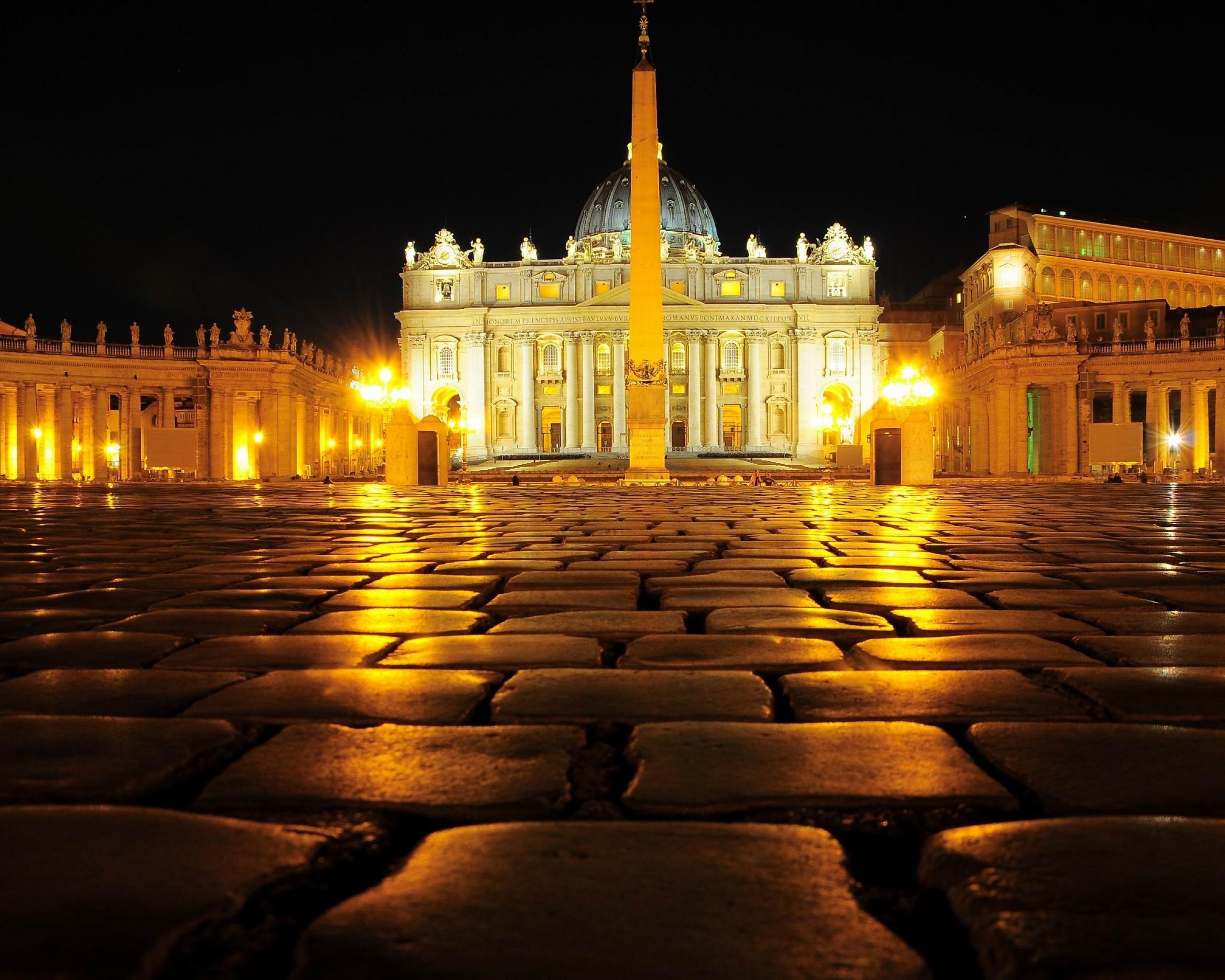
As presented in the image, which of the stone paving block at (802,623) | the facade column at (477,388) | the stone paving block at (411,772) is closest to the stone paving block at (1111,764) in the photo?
the stone paving block at (411,772)

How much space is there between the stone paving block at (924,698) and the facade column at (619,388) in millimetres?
72584

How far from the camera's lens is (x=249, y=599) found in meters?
4.90

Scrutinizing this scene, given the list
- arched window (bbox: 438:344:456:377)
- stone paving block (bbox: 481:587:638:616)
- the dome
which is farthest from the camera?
the dome

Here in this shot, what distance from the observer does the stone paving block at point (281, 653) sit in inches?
127

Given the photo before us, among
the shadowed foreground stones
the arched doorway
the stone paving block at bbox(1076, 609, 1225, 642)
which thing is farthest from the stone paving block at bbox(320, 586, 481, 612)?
the arched doorway

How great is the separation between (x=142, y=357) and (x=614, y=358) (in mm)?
40536

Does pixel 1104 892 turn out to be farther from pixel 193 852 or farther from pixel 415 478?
pixel 415 478

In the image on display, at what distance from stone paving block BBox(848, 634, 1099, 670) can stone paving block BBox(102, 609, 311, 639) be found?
191 cm

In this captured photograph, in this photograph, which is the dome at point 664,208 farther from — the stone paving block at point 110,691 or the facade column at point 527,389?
the stone paving block at point 110,691

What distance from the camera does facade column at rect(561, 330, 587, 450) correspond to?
77.8m

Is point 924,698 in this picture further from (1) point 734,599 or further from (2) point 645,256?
(2) point 645,256

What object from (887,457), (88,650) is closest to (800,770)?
(88,650)

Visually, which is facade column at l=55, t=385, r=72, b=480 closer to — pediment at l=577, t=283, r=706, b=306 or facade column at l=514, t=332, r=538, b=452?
facade column at l=514, t=332, r=538, b=452

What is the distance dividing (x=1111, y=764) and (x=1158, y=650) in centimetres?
162
